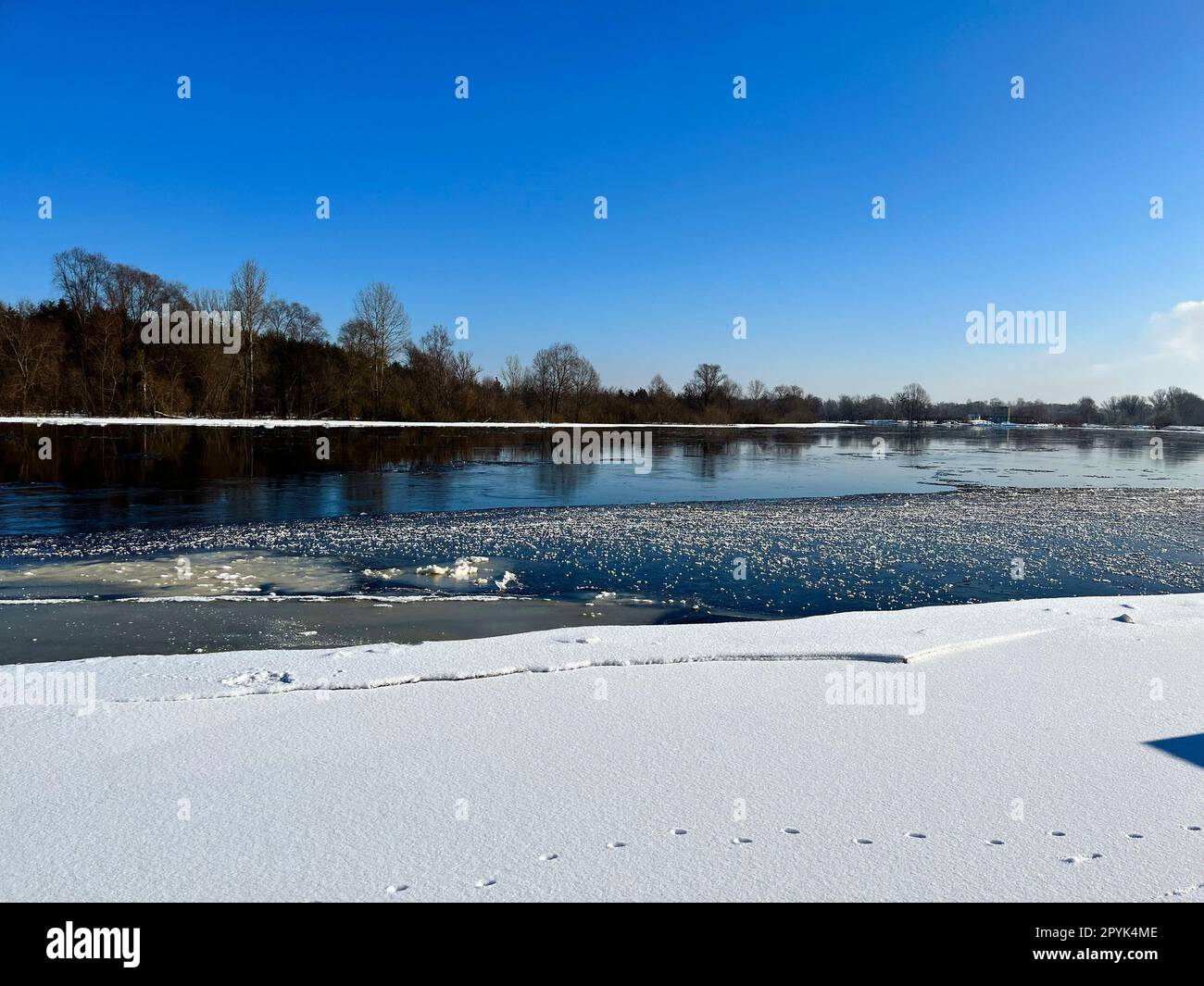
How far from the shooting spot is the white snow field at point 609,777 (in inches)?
110

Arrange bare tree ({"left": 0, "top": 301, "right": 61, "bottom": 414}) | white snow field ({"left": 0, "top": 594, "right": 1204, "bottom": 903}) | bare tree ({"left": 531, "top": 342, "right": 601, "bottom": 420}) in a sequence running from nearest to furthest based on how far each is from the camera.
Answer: white snow field ({"left": 0, "top": 594, "right": 1204, "bottom": 903}) → bare tree ({"left": 0, "top": 301, "right": 61, "bottom": 414}) → bare tree ({"left": 531, "top": 342, "right": 601, "bottom": 420})

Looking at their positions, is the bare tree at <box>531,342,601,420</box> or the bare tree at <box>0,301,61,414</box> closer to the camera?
the bare tree at <box>0,301,61,414</box>

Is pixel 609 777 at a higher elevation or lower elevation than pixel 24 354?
lower

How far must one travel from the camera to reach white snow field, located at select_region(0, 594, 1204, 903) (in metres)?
2.78

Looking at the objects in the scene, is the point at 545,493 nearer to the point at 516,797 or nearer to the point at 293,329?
the point at 516,797

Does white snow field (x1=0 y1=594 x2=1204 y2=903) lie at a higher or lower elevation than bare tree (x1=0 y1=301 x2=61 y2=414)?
lower

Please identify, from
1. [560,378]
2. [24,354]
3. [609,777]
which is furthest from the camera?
[560,378]

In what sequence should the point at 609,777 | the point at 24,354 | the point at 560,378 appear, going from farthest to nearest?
the point at 560,378 → the point at 24,354 → the point at 609,777

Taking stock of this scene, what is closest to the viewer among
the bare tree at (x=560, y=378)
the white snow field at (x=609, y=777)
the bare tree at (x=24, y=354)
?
the white snow field at (x=609, y=777)

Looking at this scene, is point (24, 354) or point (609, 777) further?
point (24, 354)

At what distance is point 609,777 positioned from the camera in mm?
3650
